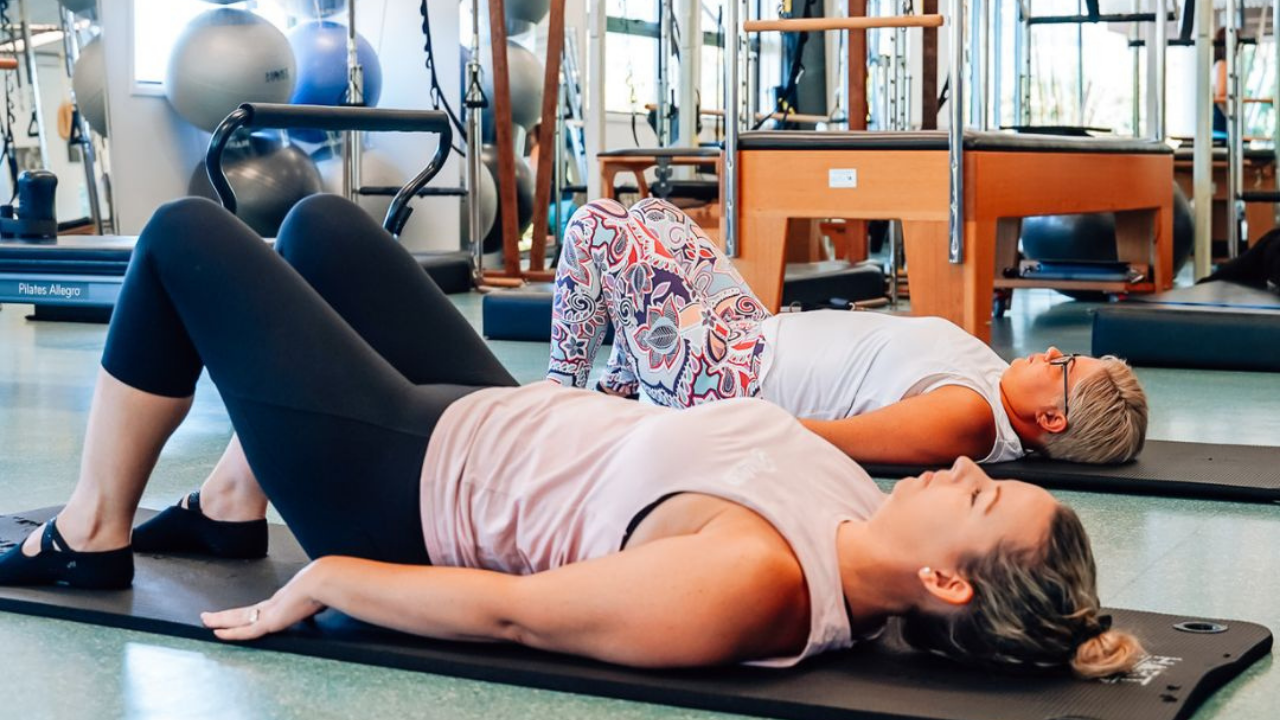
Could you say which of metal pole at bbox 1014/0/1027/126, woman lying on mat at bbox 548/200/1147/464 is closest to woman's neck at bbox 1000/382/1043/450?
Result: woman lying on mat at bbox 548/200/1147/464

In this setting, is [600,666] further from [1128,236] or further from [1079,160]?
[1128,236]

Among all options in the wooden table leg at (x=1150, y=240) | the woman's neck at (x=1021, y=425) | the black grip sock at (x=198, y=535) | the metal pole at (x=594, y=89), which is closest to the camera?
the black grip sock at (x=198, y=535)

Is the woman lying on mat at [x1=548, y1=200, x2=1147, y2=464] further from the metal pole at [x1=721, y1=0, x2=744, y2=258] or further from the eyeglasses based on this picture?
the metal pole at [x1=721, y1=0, x2=744, y2=258]

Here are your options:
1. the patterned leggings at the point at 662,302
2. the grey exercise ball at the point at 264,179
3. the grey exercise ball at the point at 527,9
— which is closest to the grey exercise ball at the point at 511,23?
the grey exercise ball at the point at 527,9

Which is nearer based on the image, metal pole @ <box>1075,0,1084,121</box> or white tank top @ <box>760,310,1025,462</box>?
white tank top @ <box>760,310,1025,462</box>

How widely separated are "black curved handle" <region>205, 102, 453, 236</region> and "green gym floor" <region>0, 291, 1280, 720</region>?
1.85 ft

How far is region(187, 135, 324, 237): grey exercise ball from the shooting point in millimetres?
6422

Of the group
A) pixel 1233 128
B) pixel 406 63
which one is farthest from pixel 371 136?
pixel 1233 128

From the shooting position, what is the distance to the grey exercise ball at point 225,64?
634 cm

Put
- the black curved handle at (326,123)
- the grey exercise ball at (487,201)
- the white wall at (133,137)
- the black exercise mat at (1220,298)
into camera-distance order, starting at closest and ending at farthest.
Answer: the black curved handle at (326,123)
the black exercise mat at (1220,298)
the white wall at (133,137)
the grey exercise ball at (487,201)

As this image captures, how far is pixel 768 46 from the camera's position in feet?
38.3

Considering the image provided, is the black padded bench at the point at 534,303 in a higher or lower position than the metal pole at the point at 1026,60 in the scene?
lower

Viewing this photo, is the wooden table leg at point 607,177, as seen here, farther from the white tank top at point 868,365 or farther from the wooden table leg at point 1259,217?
the white tank top at point 868,365

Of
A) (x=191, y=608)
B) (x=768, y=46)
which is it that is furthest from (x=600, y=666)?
(x=768, y=46)
